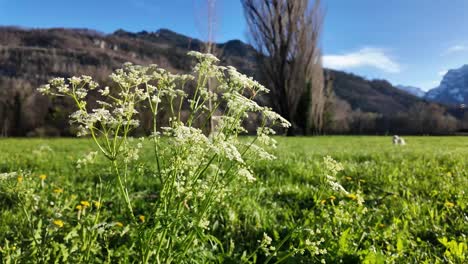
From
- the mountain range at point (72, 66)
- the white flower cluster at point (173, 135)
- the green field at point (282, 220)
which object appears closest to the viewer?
the white flower cluster at point (173, 135)

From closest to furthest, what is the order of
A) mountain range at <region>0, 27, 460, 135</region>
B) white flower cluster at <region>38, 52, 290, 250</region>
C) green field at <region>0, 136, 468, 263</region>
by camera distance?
white flower cluster at <region>38, 52, 290, 250</region> < green field at <region>0, 136, 468, 263</region> < mountain range at <region>0, 27, 460, 135</region>

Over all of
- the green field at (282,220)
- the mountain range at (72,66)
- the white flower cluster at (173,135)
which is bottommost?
the green field at (282,220)

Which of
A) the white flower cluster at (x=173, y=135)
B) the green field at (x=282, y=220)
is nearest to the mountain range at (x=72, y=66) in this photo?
the green field at (x=282, y=220)

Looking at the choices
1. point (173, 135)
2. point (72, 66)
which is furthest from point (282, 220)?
point (72, 66)

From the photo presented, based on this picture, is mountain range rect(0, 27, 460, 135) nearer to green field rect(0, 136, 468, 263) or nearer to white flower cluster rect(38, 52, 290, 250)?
green field rect(0, 136, 468, 263)

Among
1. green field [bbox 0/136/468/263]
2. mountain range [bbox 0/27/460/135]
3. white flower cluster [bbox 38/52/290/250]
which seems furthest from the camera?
mountain range [bbox 0/27/460/135]

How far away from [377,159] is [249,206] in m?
3.49

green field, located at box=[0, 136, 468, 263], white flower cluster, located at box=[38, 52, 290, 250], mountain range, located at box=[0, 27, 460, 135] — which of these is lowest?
green field, located at box=[0, 136, 468, 263]

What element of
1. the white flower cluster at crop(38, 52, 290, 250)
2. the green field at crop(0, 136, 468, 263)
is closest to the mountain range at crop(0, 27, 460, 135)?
the green field at crop(0, 136, 468, 263)

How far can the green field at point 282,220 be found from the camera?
143 cm

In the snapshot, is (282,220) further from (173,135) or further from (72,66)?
(72,66)

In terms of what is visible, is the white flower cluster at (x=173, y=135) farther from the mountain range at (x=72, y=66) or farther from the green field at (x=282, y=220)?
the mountain range at (x=72, y=66)

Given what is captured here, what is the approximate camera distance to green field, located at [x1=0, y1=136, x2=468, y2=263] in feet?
4.70

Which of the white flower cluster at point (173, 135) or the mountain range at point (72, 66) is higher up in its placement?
the mountain range at point (72, 66)
